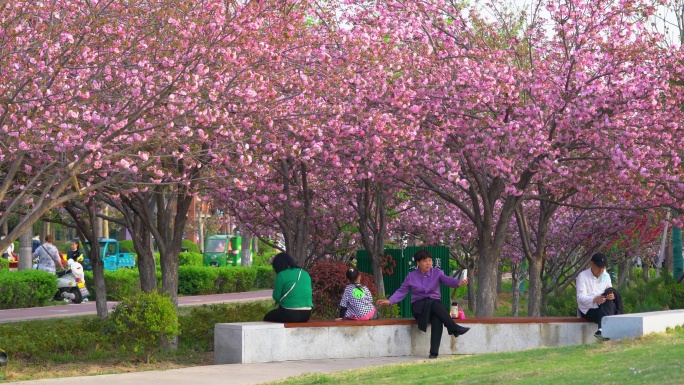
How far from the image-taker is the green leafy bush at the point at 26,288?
24484mm

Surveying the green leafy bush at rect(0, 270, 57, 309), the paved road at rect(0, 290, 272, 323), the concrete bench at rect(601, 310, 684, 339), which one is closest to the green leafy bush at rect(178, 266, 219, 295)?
the paved road at rect(0, 290, 272, 323)

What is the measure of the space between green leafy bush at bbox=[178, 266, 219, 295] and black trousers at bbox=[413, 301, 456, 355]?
63.0 ft

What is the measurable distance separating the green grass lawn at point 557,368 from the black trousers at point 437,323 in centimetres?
154

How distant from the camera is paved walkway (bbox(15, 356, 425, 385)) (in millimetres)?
10703

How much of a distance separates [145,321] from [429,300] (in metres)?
3.50

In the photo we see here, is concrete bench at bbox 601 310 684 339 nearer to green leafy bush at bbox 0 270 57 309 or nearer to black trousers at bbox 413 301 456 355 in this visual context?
black trousers at bbox 413 301 456 355

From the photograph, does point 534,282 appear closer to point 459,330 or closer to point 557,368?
point 459,330

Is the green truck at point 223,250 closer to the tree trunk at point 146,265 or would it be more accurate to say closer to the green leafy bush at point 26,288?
the green leafy bush at point 26,288

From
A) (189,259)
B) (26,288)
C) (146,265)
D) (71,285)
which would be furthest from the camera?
(189,259)

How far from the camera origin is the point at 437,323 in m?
13.4

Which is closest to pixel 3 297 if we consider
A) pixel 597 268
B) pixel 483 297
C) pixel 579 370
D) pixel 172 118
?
pixel 483 297

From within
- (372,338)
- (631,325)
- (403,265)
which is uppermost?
(403,265)

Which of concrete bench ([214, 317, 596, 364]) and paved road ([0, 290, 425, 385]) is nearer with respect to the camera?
paved road ([0, 290, 425, 385])

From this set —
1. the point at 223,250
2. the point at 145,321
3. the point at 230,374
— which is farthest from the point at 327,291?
the point at 223,250
